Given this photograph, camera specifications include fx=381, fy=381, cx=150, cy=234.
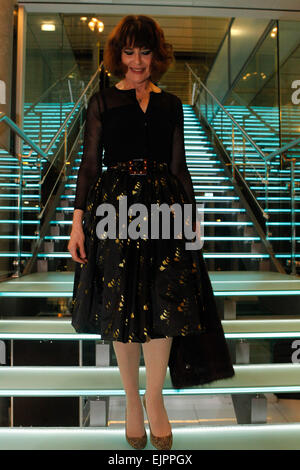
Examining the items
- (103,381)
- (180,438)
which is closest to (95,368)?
(103,381)

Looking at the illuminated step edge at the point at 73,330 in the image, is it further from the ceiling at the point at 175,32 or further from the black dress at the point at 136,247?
the ceiling at the point at 175,32

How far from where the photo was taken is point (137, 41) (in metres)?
1.26

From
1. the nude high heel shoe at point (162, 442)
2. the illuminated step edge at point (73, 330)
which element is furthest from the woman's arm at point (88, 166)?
the illuminated step edge at point (73, 330)

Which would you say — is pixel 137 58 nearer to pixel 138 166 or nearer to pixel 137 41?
pixel 137 41

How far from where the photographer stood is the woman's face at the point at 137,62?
1.28 m

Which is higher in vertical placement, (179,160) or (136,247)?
(179,160)

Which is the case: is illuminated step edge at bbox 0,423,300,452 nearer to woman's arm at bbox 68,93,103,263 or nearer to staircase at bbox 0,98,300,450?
staircase at bbox 0,98,300,450

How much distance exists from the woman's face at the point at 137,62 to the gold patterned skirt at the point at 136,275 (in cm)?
31

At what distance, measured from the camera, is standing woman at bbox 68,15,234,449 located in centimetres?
122

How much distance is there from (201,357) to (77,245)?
65 centimetres

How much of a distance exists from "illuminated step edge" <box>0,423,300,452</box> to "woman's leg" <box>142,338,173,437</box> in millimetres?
158

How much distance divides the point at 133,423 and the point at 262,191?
3.41 meters

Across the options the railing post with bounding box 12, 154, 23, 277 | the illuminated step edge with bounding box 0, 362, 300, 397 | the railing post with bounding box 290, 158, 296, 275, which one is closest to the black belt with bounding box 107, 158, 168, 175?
the illuminated step edge with bounding box 0, 362, 300, 397

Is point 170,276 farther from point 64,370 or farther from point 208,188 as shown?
point 208,188
